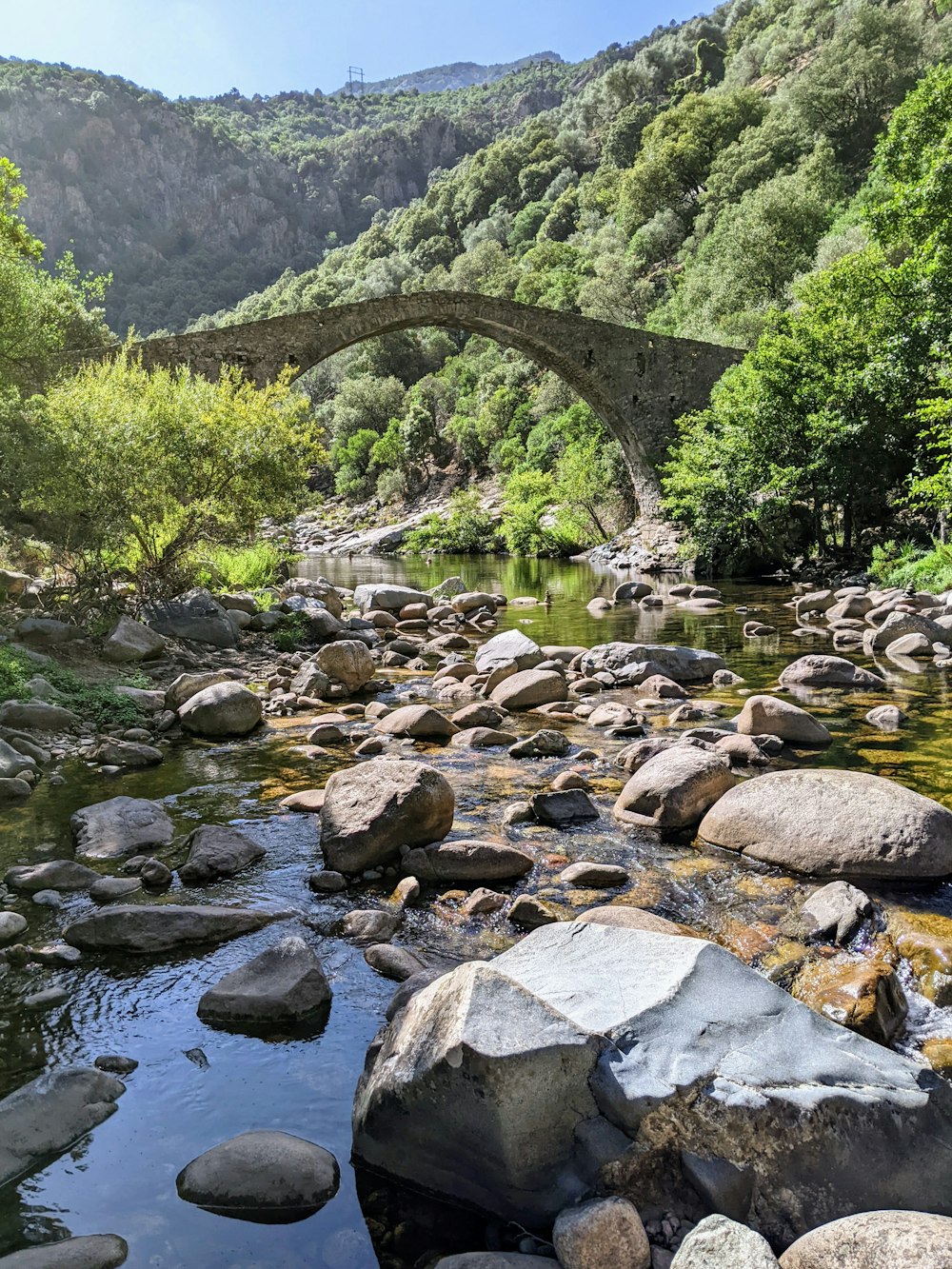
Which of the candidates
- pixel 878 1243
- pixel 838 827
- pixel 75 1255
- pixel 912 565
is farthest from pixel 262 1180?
pixel 912 565

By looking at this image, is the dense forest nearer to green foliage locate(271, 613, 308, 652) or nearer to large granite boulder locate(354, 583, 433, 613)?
large granite boulder locate(354, 583, 433, 613)

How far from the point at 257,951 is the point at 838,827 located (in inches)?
115

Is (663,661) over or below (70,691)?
below

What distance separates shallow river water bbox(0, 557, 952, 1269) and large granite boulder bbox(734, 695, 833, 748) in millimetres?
217

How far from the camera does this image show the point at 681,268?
49281mm

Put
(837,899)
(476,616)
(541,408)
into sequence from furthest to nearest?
(541,408)
(476,616)
(837,899)

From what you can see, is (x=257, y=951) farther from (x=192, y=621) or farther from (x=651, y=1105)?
(x=192, y=621)

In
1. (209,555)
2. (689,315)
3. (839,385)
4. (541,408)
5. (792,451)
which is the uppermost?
(689,315)

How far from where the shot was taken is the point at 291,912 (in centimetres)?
398

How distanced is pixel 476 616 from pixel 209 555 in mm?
4532

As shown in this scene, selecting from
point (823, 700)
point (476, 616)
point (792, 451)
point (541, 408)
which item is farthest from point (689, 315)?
point (823, 700)

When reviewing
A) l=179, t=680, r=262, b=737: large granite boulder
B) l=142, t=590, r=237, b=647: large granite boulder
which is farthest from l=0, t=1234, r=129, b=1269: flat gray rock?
l=142, t=590, r=237, b=647: large granite boulder

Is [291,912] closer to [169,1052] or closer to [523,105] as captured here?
[169,1052]

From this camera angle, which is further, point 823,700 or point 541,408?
point 541,408
